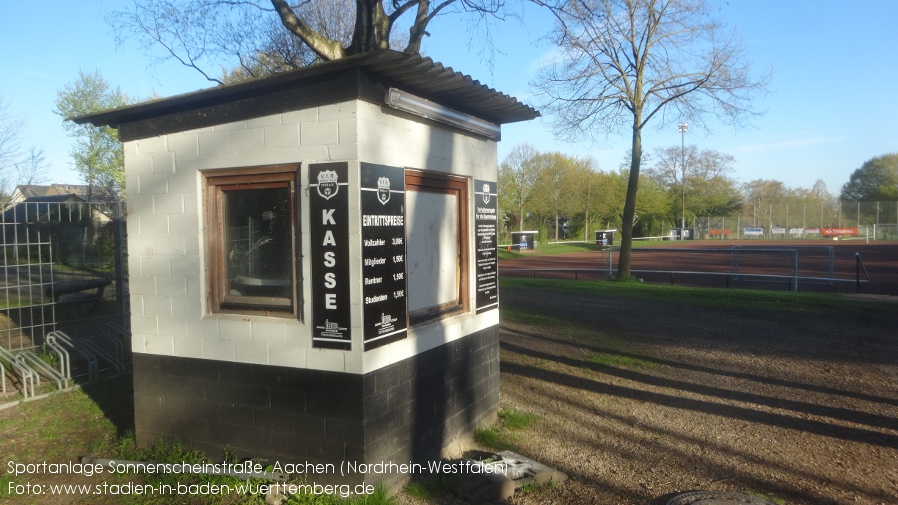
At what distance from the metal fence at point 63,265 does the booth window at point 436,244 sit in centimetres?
495

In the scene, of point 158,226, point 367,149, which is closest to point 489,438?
point 367,149

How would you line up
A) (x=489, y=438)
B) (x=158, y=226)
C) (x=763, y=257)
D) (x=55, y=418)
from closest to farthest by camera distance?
(x=158, y=226)
(x=489, y=438)
(x=55, y=418)
(x=763, y=257)

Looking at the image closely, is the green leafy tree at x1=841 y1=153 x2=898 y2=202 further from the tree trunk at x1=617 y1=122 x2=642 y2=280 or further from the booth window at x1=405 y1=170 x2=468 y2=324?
the booth window at x1=405 y1=170 x2=468 y2=324

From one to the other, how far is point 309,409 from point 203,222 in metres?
1.81

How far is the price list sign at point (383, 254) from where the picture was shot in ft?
15.5

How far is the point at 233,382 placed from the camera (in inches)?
206

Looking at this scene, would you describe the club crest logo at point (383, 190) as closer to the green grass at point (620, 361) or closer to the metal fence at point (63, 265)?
the metal fence at point (63, 265)

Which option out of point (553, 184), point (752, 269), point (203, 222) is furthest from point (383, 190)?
point (553, 184)

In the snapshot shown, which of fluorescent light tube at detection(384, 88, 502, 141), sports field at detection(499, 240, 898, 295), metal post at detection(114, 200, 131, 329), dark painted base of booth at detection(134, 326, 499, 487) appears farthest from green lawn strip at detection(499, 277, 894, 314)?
metal post at detection(114, 200, 131, 329)

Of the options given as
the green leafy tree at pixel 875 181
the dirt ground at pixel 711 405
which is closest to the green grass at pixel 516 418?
the dirt ground at pixel 711 405

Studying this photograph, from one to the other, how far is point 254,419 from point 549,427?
9.91 ft

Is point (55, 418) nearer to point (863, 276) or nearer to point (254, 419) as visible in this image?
point (254, 419)

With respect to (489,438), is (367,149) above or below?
above

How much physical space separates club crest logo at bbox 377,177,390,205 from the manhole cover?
10.3 ft
